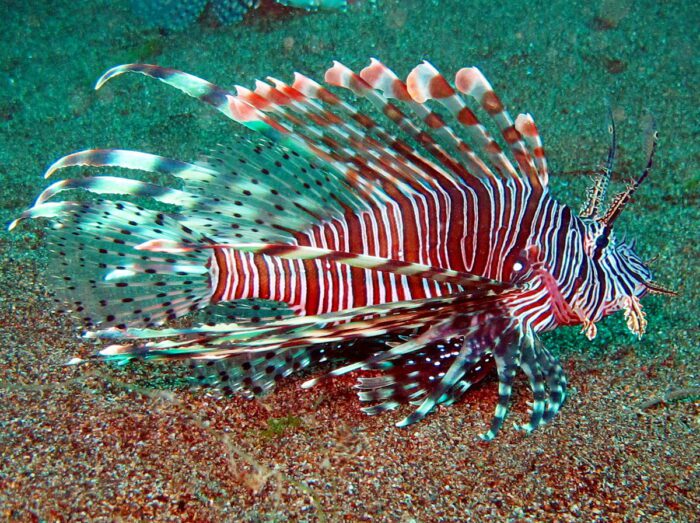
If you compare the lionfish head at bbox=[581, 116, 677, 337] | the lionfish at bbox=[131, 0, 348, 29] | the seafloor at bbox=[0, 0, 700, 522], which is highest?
the lionfish at bbox=[131, 0, 348, 29]

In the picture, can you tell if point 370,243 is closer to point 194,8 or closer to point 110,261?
point 110,261

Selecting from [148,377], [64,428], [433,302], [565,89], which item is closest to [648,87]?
[565,89]

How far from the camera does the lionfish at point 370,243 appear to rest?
2738mm

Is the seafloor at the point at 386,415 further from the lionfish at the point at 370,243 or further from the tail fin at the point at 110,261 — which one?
the tail fin at the point at 110,261

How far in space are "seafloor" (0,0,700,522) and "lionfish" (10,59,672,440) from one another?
0.21 meters

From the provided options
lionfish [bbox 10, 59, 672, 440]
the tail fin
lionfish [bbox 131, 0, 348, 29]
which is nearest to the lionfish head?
lionfish [bbox 10, 59, 672, 440]

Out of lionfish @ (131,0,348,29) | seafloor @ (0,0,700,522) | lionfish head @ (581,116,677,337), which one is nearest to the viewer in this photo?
seafloor @ (0,0,700,522)

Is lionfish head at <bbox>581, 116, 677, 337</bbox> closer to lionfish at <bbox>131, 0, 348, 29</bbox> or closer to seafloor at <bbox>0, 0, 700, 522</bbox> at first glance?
seafloor at <bbox>0, 0, 700, 522</bbox>

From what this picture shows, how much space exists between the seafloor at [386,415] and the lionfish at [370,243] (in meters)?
0.21

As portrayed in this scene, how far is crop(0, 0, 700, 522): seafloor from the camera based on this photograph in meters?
2.23

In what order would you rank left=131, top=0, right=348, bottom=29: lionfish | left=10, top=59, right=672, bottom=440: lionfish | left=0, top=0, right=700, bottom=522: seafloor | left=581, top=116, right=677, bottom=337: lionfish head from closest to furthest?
left=0, top=0, right=700, bottom=522: seafloor, left=10, top=59, right=672, bottom=440: lionfish, left=581, top=116, right=677, bottom=337: lionfish head, left=131, top=0, right=348, bottom=29: lionfish

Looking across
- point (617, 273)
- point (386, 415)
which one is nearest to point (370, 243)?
point (386, 415)

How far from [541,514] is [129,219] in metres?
2.31

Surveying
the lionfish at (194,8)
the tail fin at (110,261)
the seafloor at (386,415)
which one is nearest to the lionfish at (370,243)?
the tail fin at (110,261)
